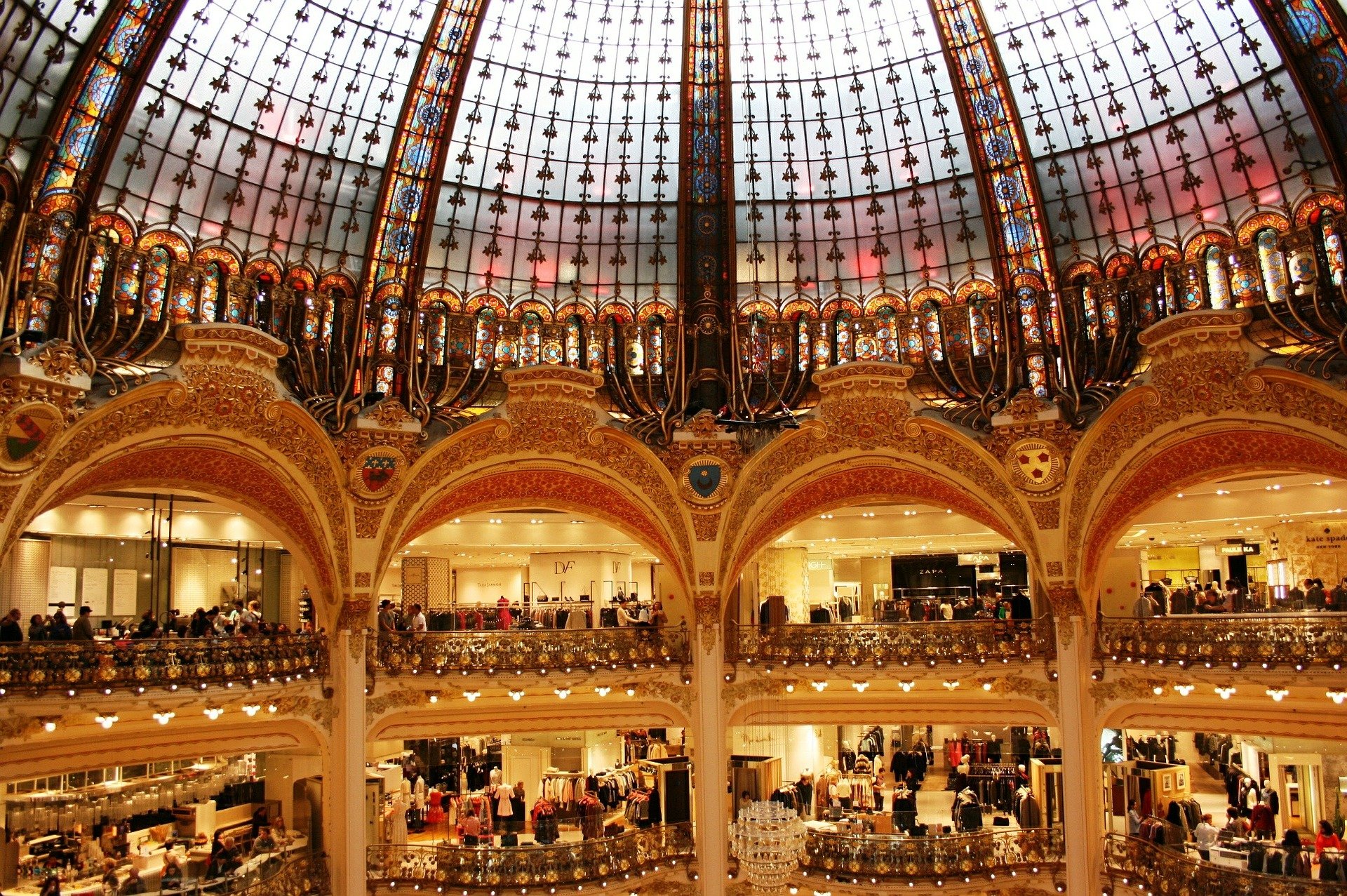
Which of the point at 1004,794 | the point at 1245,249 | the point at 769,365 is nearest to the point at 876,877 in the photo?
the point at 1004,794

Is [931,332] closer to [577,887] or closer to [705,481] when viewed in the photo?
[705,481]

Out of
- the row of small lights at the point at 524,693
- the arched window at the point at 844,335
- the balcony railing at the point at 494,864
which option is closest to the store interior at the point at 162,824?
the balcony railing at the point at 494,864

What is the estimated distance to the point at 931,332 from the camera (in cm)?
2669

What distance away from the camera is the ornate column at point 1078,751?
78.6 feet

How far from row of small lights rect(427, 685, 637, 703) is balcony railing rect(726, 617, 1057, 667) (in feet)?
8.00

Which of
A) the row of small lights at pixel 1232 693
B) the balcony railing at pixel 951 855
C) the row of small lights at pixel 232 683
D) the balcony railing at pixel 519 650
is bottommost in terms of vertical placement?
the balcony railing at pixel 951 855

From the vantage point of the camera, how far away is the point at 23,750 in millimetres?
20422

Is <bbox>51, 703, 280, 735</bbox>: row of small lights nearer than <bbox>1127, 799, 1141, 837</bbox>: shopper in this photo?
Yes

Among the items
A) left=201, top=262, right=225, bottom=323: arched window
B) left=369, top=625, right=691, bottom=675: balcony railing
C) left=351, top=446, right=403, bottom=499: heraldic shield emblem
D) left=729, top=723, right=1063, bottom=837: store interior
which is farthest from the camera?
left=729, top=723, right=1063, bottom=837: store interior

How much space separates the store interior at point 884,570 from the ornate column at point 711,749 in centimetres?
217

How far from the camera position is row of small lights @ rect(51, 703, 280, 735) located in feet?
66.0

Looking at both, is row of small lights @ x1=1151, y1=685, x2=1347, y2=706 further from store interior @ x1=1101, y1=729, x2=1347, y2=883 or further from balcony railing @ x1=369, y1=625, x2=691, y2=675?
balcony railing @ x1=369, y1=625, x2=691, y2=675

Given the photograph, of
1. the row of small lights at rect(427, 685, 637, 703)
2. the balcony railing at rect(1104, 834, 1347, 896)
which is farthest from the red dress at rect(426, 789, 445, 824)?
the balcony railing at rect(1104, 834, 1347, 896)

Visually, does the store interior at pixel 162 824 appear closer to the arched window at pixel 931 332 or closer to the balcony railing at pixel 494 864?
the balcony railing at pixel 494 864
